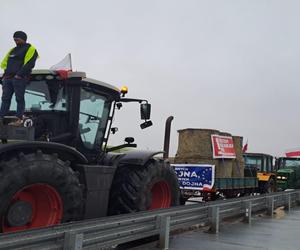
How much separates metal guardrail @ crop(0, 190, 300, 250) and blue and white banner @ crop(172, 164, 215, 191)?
4.44 m

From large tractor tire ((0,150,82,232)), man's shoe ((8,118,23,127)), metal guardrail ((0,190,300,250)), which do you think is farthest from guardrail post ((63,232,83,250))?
man's shoe ((8,118,23,127))

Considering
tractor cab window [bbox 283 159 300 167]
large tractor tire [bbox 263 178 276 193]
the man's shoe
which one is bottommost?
large tractor tire [bbox 263 178 276 193]

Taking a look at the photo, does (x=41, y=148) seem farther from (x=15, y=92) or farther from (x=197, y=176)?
(x=197, y=176)

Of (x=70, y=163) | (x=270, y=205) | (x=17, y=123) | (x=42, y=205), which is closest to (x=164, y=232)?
(x=70, y=163)

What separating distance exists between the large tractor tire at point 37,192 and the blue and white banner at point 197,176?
946cm

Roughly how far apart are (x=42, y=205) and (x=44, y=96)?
1.86 meters

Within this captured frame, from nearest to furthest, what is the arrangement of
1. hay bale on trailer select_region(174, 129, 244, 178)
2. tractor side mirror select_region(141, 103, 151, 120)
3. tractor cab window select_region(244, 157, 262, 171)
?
tractor side mirror select_region(141, 103, 151, 120) < hay bale on trailer select_region(174, 129, 244, 178) < tractor cab window select_region(244, 157, 262, 171)

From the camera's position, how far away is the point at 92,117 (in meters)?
7.02

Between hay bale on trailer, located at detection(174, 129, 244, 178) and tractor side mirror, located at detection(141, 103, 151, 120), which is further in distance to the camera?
hay bale on trailer, located at detection(174, 129, 244, 178)

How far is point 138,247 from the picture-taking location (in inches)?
259

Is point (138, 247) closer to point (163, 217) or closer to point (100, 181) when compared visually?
point (163, 217)

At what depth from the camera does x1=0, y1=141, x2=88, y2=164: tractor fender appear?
16.7 ft

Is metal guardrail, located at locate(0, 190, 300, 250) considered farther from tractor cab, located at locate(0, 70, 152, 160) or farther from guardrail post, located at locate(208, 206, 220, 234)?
tractor cab, located at locate(0, 70, 152, 160)

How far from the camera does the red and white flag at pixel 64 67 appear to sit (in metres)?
6.42
